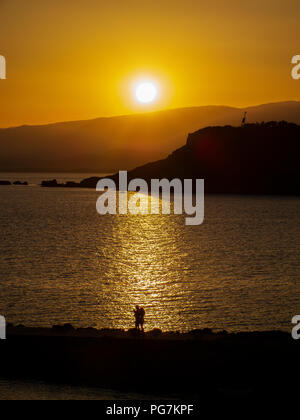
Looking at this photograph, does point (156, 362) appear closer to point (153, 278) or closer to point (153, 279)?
point (153, 279)

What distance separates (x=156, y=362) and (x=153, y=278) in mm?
23688

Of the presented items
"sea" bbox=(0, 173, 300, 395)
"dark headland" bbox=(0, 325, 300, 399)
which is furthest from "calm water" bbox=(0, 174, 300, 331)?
"dark headland" bbox=(0, 325, 300, 399)

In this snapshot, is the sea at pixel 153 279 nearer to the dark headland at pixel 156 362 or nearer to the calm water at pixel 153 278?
the calm water at pixel 153 278

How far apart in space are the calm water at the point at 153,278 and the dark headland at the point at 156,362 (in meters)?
8.26

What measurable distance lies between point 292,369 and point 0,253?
138 ft

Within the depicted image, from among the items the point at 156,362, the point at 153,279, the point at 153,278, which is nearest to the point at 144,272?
the point at 153,278

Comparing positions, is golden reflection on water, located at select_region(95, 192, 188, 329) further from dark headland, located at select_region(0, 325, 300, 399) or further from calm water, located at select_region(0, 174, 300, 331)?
dark headland, located at select_region(0, 325, 300, 399)

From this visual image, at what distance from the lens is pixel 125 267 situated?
4981 centimetres

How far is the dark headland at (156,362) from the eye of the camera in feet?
64.1

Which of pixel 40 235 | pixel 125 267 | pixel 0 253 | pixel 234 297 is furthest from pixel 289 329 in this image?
pixel 40 235

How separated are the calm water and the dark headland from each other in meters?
8.26

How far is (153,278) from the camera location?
43.8 m

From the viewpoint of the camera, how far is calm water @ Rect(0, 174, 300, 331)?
3106 cm

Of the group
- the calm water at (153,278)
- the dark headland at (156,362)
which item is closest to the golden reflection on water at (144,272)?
the calm water at (153,278)
